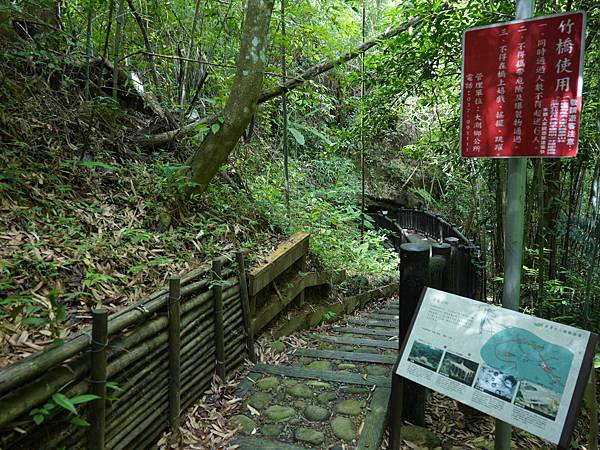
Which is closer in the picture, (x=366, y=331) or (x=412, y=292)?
(x=412, y=292)

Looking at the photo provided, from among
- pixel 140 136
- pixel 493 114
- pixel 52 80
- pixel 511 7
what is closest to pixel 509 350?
pixel 493 114

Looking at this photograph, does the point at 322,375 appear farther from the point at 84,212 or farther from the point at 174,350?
the point at 84,212

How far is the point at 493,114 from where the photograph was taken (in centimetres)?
231

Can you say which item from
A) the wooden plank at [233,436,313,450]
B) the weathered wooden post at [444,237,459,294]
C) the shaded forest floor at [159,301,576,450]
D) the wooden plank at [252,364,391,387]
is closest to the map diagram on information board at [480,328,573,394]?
the shaded forest floor at [159,301,576,450]

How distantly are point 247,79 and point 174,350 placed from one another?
2683mm

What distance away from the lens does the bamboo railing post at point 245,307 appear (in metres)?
3.59

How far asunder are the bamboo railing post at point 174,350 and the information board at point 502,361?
4.59 feet

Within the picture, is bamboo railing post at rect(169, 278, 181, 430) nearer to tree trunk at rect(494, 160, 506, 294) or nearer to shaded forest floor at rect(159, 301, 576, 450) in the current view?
shaded forest floor at rect(159, 301, 576, 450)

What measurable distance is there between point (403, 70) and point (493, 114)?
2812mm

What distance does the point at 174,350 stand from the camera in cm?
267

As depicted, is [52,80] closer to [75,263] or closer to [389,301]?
[75,263]

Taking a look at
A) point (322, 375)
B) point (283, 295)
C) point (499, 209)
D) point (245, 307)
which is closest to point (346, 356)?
point (322, 375)

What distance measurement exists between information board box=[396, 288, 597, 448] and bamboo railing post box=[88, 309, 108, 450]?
155cm

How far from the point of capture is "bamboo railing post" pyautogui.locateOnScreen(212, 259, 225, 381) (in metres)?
3.20
